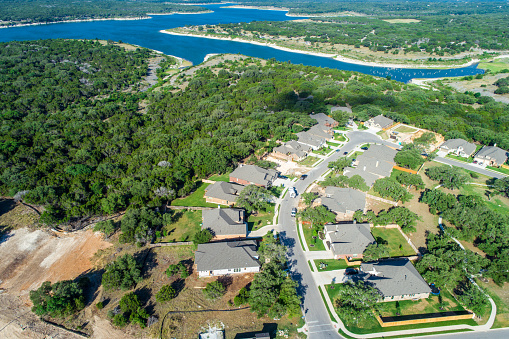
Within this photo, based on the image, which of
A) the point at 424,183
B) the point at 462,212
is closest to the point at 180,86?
the point at 424,183

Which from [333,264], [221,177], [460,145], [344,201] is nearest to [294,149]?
[221,177]

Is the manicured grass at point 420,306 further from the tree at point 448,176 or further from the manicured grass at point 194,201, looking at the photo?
the manicured grass at point 194,201

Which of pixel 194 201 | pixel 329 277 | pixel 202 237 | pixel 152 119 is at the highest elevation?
pixel 202 237

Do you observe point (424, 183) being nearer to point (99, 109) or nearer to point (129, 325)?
point (129, 325)

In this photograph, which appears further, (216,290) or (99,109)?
(99,109)

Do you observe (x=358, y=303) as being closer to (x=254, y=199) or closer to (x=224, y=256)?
(x=224, y=256)

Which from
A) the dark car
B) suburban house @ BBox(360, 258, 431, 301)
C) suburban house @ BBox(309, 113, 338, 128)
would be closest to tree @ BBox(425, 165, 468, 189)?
suburban house @ BBox(360, 258, 431, 301)
